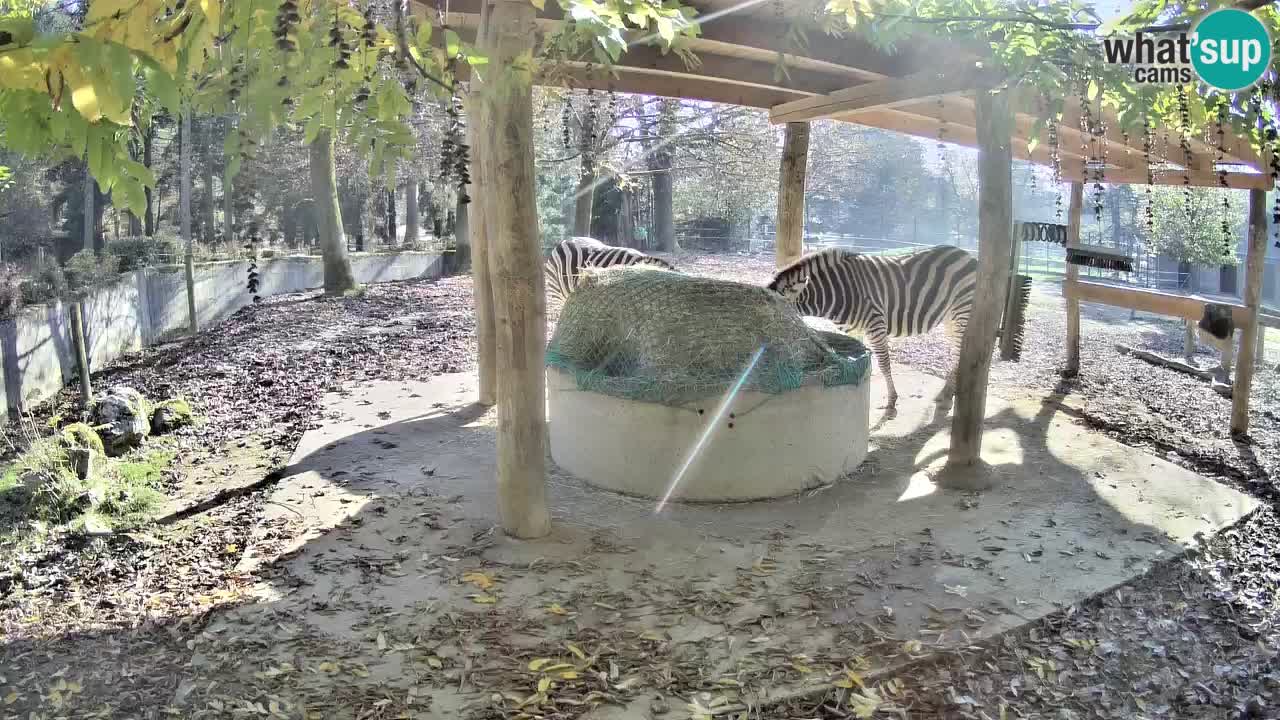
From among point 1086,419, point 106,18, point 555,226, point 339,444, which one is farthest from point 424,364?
point 555,226

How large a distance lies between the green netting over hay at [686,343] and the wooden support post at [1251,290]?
3597 millimetres

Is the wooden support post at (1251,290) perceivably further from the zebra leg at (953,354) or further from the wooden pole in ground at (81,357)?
the wooden pole in ground at (81,357)

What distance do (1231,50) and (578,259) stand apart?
23.8 ft

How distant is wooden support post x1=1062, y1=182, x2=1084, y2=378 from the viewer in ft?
32.9

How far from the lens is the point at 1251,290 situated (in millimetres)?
7770

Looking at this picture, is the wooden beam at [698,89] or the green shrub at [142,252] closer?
the wooden beam at [698,89]

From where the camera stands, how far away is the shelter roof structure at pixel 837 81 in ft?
18.8

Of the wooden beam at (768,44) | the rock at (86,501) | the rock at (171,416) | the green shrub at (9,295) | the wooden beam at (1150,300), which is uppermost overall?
the wooden beam at (768,44)

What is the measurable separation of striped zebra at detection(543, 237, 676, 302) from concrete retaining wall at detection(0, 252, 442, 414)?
5.54 m

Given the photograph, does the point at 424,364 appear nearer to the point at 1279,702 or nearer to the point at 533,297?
the point at 533,297

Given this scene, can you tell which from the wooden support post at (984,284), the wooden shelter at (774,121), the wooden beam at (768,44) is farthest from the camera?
the wooden support post at (984,284)

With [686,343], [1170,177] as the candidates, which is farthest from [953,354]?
[686,343]

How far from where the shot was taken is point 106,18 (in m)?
2.14

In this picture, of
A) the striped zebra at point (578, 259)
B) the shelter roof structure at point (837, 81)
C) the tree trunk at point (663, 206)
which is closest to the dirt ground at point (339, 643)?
the shelter roof structure at point (837, 81)
